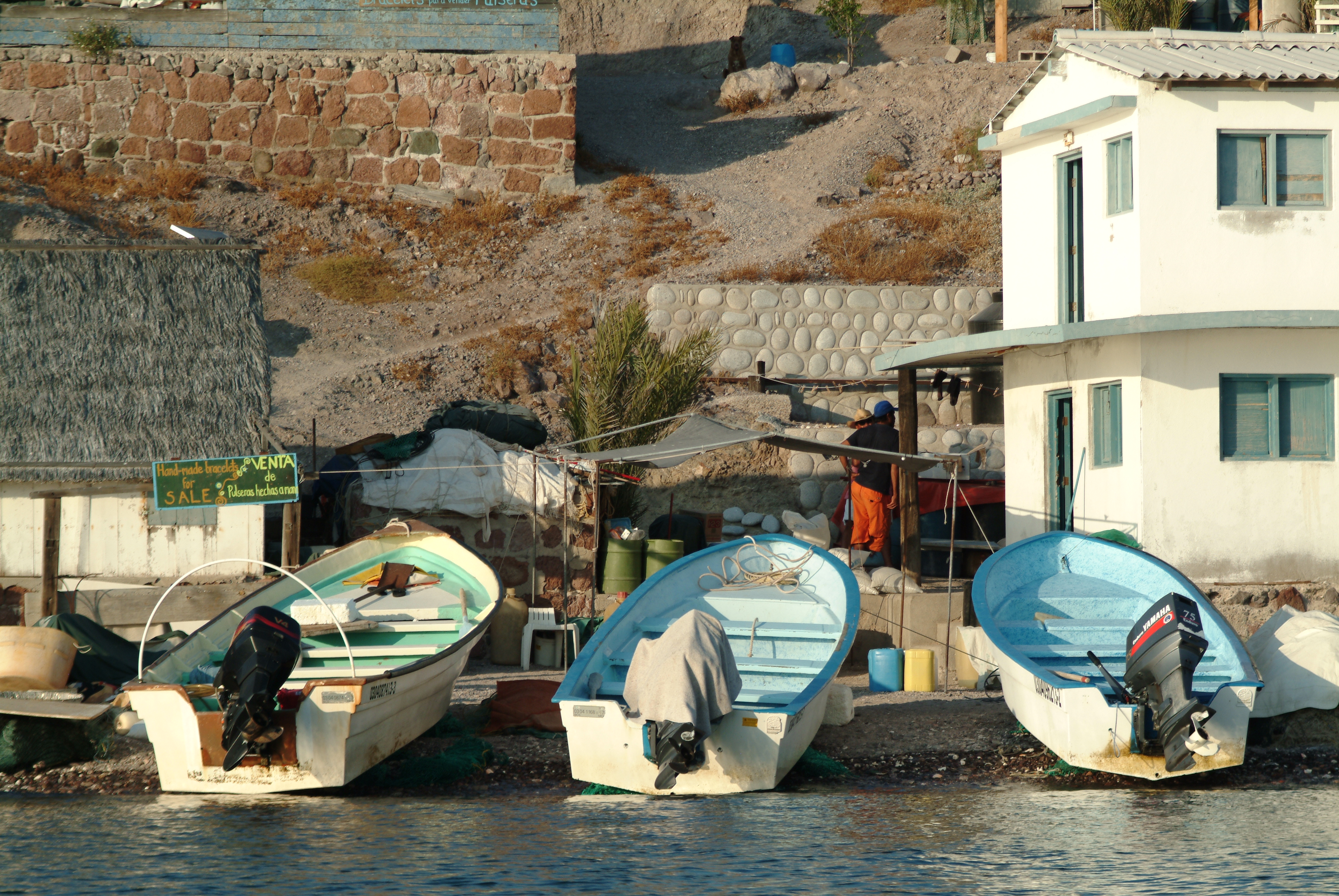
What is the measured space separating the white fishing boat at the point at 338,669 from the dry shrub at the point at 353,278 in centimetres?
1135

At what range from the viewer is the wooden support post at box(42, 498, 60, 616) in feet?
40.9

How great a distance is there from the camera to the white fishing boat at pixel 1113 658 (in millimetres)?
9094

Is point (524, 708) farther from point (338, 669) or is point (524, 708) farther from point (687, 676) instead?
point (687, 676)

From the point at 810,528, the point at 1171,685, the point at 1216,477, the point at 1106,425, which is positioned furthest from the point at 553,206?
the point at 1171,685

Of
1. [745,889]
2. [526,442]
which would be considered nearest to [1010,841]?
[745,889]

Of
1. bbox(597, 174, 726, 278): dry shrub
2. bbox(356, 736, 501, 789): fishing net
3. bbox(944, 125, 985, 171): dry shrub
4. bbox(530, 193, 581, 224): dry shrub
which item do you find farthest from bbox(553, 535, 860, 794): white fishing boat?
bbox(944, 125, 985, 171): dry shrub

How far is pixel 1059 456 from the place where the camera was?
14922 millimetres

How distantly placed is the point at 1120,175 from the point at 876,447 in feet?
12.1

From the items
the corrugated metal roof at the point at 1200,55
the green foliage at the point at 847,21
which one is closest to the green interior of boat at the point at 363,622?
the corrugated metal roof at the point at 1200,55

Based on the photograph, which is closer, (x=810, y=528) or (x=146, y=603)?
(x=146, y=603)

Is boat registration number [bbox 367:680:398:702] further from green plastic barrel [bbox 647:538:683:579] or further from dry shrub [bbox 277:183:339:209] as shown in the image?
dry shrub [bbox 277:183:339:209]

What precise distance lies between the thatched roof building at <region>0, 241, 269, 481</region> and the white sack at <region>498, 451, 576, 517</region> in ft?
8.19

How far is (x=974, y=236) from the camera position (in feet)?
80.4

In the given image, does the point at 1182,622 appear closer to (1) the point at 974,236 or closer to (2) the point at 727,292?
(2) the point at 727,292
